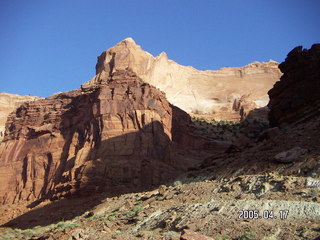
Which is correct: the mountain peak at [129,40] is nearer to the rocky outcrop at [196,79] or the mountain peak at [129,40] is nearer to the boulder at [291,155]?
the rocky outcrop at [196,79]

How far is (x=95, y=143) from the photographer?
41.3 m

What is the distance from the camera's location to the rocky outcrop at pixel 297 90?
3183 cm

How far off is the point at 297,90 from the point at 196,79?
71.5 m

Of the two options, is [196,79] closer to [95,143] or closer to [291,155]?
[95,143]

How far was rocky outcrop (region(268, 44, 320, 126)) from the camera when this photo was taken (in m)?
31.8

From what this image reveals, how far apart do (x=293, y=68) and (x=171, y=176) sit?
12.2 meters

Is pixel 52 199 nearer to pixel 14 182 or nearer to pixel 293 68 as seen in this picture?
pixel 14 182

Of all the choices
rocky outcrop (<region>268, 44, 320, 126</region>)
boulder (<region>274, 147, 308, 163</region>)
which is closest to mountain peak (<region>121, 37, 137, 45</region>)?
rocky outcrop (<region>268, 44, 320, 126</region>)

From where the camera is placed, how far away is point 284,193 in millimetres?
17906

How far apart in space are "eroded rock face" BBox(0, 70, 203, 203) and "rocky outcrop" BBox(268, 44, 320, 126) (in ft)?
33.4

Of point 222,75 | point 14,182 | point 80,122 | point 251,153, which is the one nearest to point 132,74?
point 80,122

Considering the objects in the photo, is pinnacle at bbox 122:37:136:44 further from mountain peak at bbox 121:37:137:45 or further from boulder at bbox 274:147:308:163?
boulder at bbox 274:147:308:163

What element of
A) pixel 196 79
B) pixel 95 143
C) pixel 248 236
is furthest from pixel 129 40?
pixel 248 236

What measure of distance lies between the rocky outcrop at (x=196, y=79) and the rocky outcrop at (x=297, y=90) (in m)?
44.2
